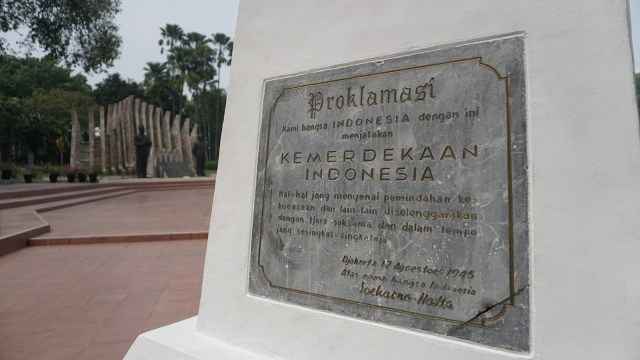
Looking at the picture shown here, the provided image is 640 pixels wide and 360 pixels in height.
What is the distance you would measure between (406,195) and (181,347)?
133 cm

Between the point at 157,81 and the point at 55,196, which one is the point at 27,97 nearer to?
the point at 157,81

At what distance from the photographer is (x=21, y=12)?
37.1 feet

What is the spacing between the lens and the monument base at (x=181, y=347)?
1.87 m

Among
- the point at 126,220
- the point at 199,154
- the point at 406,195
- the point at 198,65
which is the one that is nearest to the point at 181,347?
the point at 406,195

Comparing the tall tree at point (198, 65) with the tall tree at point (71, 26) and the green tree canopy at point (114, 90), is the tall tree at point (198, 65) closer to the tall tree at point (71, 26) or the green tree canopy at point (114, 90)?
the green tree canopy at point (114, 90)

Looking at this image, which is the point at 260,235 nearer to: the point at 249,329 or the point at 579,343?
the point at 249,329

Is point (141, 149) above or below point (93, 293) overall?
above

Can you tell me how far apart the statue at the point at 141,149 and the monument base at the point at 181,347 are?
767 inches

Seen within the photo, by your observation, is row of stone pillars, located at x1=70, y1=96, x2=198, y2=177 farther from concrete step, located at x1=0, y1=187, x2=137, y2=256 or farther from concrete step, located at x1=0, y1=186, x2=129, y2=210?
concrete step, located at x1=0, y1=187, x2=137, y2=256

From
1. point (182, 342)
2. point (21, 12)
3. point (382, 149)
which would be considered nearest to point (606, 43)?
point (382, 149)

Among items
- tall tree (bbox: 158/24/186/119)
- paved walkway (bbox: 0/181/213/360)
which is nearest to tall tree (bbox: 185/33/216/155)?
tall tree (bbox: 158/24/186/119)

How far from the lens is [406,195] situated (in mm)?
1542

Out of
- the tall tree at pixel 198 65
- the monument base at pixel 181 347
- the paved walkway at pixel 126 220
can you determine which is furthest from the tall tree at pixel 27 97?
the monument base at pixel 181 347

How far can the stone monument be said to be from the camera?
1.24 meters
